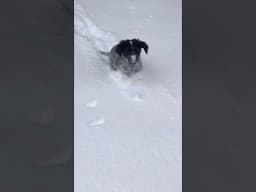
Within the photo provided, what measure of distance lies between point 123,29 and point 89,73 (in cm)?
83

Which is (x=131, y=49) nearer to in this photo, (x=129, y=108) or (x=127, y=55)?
(x=127, y=55)

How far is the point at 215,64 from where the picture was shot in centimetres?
248

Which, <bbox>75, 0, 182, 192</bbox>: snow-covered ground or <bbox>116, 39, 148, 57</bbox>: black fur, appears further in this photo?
<bbox>116, 39, 148, 57</bbox>: black fur

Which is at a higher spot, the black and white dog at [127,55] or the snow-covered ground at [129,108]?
the snow-covered ground at [129,108]

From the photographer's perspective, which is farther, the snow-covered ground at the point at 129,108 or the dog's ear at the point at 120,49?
the dog's ear at the point at 120,49

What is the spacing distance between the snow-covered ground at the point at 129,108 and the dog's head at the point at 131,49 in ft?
0.16

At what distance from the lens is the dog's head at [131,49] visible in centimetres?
282

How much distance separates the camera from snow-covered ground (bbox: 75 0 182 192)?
6.46ft

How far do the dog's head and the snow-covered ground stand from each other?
0.05 meters

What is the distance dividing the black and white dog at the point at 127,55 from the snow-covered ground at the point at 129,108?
0.04m
